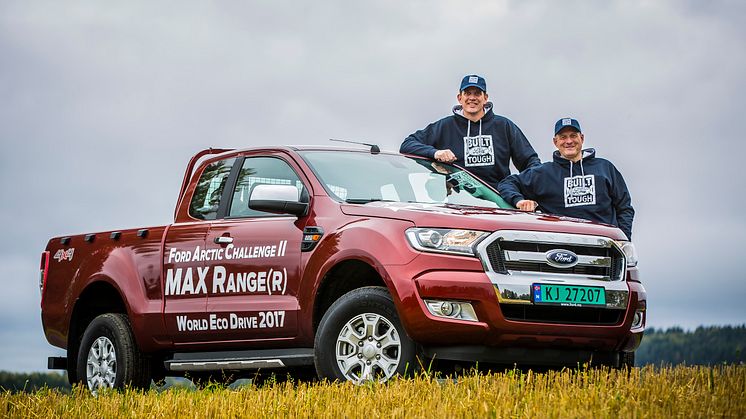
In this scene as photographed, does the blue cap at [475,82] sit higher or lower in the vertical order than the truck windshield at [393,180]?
higher

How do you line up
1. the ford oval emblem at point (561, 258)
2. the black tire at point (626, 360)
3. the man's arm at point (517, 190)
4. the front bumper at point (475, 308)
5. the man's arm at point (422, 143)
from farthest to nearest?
the man's arm at point (422, 143) < the man's arm at point (517, 190) < the black tire at point (626, 360) < the ford oval emblem at point (561, 258) < the front bumper at point (475, 308)

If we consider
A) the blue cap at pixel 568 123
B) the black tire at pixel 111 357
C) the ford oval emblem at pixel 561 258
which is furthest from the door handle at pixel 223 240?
the blue cap at pixel 568 123

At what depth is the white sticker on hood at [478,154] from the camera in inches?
462

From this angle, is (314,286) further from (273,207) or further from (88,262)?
(88,262)

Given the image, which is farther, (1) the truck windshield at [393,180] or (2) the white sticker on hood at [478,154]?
(2) the white sticker on hood at [478,154]

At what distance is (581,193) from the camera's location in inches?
452

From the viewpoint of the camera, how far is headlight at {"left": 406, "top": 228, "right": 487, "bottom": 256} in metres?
7.95

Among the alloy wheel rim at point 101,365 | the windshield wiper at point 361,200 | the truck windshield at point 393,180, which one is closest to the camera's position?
the windshield wiper at point 361,200

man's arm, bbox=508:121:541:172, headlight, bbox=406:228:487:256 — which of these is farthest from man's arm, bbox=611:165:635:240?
headlight, bbox=406:228:487:256

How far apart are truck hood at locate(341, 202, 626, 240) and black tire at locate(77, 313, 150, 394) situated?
2.69m

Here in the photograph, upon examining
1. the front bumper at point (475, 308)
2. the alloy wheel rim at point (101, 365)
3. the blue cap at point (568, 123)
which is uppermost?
the blue cap at point (568, 123)

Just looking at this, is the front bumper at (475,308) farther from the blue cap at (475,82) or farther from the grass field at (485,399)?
the blue cap at (475,82)

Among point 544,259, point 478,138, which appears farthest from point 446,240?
point 478,138

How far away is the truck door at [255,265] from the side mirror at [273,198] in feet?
0.74
